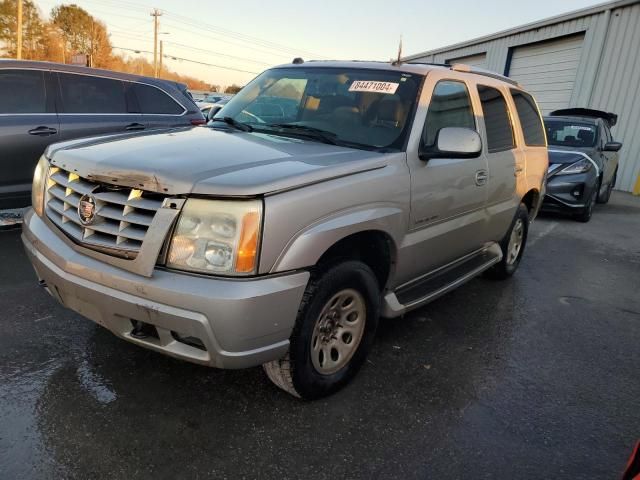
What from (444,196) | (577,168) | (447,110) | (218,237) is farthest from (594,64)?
(218,237)

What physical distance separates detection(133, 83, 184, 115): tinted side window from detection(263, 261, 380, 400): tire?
4.70m

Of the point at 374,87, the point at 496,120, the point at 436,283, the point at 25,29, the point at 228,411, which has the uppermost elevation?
the point at 25,29

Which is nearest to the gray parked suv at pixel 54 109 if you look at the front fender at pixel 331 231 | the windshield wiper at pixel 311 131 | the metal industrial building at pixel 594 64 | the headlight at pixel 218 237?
the windshield wiper at pixel 311 131

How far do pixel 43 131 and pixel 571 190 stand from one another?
7984 millimetres

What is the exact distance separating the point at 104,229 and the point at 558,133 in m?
9.46

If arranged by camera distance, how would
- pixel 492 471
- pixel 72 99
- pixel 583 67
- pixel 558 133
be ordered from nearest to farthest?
1. pixel 492 471
2. pixel 72 99
3. pixel 558 133
4. pixel 583 67

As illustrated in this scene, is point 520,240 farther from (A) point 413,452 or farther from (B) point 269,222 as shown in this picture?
(B) point 269,222

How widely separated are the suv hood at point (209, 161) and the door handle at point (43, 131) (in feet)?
8.92

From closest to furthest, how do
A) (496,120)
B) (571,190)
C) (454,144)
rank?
(454,144)
(496,120)
(571,190)

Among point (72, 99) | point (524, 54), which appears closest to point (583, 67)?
point (524, 54)

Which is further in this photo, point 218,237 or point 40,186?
point 40,186

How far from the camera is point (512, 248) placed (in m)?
5.12

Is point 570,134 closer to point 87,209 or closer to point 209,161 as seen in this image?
point 209,161

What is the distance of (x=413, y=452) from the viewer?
2391mm
